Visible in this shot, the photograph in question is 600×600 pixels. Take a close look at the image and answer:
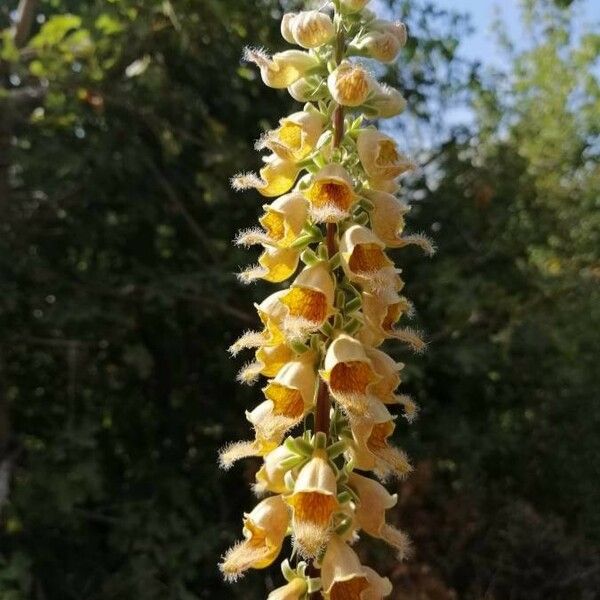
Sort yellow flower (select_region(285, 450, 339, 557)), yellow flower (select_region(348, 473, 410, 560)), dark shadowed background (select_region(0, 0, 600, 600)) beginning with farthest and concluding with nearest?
1. dark shadowed background (select_region(0, 0, 600, 600))
2. yellow flower (select_region(348, 473, 410, 560))
3. yellow flower (select_region(285, 450, 339, 557))

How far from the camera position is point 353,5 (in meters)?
1.21

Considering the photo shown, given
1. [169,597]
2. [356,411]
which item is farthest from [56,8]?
[356,411]

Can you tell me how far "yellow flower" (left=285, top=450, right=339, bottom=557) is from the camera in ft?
3.67

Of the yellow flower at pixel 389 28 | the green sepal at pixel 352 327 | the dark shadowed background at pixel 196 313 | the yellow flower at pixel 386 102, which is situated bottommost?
the green sepal at pixel 352 327

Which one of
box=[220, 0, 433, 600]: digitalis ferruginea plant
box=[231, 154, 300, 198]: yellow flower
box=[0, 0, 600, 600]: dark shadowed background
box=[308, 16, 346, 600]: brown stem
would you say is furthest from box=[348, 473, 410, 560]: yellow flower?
box=[0, 0, 600, 600]: dark shadowed background

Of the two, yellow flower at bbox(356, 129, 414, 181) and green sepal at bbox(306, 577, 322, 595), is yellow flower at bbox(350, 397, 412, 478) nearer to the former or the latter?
green sepal at bbox(306, 577, 322, 595)

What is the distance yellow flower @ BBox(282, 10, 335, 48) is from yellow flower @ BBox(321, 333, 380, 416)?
0.45m

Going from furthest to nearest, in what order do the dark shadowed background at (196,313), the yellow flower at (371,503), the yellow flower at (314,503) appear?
the dark shadowed background at (196,313), the yellow flower at (371,503), the yellow flower at (314,503)

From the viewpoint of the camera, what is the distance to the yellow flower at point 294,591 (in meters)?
1.16

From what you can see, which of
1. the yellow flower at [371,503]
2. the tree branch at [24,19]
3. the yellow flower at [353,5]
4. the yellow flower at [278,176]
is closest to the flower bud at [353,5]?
the yellow flower at [353,5]

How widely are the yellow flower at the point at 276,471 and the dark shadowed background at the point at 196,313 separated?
87.1 inches

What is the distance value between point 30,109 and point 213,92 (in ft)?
2.92

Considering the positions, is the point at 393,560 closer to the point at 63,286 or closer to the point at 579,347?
the point at 579,347

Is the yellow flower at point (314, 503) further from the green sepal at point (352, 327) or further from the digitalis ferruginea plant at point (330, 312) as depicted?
the green sepal at point (352, 327)
